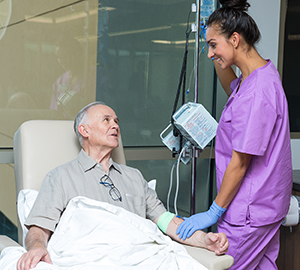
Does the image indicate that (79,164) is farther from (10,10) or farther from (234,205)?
(10,10)

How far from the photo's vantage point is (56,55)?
205 centimetres

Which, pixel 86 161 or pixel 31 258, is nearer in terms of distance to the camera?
pixel 31 258

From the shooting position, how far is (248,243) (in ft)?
4.89

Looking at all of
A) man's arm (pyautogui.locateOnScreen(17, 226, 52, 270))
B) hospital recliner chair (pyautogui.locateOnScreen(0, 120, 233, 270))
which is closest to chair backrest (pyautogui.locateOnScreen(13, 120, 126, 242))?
hospital recliner chair (pyautogui.locateOnScreen(0, 120, 233, 270))

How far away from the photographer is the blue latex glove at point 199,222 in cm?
150

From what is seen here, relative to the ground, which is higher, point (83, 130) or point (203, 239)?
point (83, 130)

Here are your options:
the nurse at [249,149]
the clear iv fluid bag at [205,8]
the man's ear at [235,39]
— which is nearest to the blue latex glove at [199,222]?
the nurse at [249,149]

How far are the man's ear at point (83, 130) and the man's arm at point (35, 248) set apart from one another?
1.46 feet

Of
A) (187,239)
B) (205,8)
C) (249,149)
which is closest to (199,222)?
(187,239)

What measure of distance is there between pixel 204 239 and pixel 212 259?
0.15 metres

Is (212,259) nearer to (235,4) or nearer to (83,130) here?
(83,130)

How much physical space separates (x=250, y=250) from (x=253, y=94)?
0.63 m

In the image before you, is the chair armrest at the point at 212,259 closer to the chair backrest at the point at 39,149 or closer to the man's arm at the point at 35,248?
the man's arm at the point at 35,248

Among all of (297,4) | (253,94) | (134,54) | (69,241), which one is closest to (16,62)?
(134,54)
